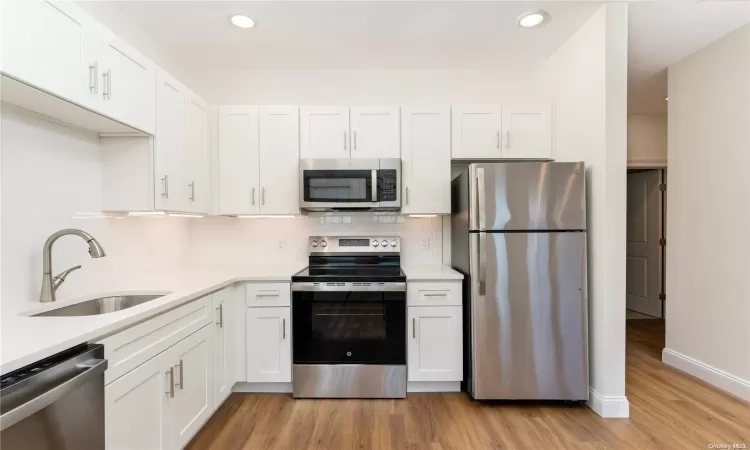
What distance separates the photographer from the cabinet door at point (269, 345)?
2.45 meters

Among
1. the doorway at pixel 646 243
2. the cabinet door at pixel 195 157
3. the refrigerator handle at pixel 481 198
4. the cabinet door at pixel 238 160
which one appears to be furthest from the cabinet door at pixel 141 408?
the doorway at pixel 646 243

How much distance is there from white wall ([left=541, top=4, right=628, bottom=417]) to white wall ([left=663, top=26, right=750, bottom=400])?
104cm

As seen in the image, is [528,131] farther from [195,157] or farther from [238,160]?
[195,157]

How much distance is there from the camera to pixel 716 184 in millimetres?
2557

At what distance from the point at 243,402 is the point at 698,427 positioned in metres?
2.99

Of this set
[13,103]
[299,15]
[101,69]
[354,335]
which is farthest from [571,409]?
[13,103]

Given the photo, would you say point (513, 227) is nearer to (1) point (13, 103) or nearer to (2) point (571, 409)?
(2) point (571, 409)

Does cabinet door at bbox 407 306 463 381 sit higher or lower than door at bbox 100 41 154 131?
lower

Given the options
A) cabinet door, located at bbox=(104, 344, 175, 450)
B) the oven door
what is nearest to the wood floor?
the oven door

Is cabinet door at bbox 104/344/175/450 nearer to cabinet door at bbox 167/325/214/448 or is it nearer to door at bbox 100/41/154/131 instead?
cabinet door at bbox 167/325/214/448

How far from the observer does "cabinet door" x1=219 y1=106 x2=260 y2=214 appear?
2.71m

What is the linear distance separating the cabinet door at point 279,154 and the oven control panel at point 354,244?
16.6 inches

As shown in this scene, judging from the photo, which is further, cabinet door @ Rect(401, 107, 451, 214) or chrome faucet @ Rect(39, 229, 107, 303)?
cabinet door @ Rect(401, 107, 451, 214)

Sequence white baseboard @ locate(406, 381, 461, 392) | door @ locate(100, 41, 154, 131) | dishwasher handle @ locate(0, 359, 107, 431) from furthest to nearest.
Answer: white baseboard @ locate(406, 381, 461, 392)
door @ locate(100, 41, 154, 131)
dishwasher handle @ locate(0, 359, 107, 431)
